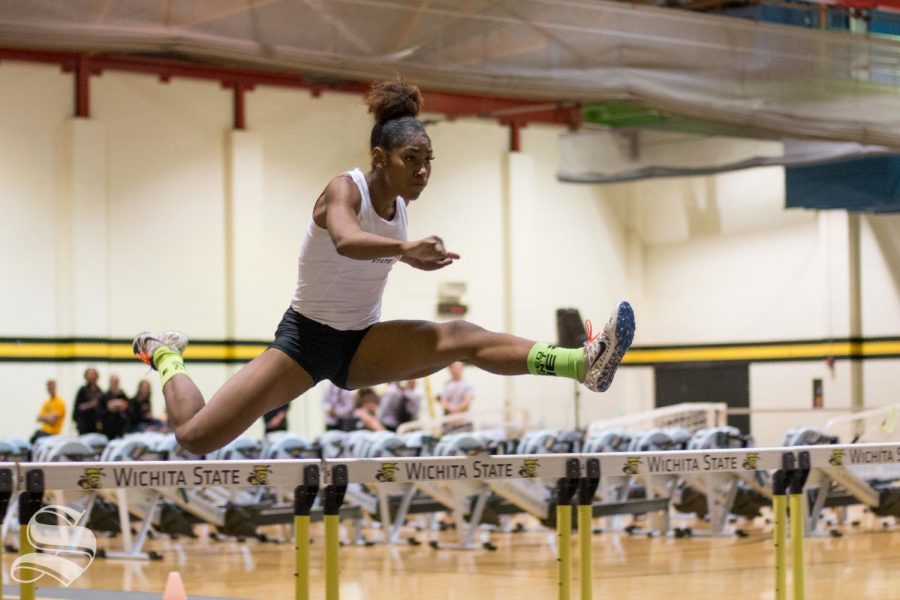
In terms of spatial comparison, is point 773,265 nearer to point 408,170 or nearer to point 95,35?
point 95,35

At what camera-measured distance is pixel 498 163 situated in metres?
21.9

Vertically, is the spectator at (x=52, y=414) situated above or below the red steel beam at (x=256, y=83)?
below

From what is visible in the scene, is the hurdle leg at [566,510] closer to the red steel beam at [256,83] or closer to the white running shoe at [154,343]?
the white running shoe at [154,343]

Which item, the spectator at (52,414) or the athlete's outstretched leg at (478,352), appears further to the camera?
the spectator at (52,414)

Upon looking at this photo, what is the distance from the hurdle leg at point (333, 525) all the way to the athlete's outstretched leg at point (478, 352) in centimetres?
38

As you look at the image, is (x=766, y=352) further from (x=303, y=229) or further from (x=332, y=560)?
(x=332, y=560)

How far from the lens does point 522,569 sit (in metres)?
10.5

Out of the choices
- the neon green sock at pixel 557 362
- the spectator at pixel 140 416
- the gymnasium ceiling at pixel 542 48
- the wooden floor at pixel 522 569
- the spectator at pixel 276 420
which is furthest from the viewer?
the spectator at pixel 276 420

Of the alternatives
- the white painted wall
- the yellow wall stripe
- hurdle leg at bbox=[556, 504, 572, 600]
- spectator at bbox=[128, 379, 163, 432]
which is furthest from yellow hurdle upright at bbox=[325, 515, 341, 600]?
the yellow wall stripe

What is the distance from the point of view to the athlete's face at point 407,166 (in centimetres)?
494

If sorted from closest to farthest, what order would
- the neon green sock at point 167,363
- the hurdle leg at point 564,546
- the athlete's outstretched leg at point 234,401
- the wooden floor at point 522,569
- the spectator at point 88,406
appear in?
the athlete's outstretched leg at point 234,401
the neon green sock at point 167,363
the hurdle leg at point 564,546
the wooden floor at point 522,569
the spectator at point 88,406

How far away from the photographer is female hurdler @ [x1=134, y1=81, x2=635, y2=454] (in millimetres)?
4867

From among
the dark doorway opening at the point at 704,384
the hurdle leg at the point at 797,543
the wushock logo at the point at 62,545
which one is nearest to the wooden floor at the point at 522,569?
the wushock logo at the point at 62,545

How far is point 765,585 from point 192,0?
6.57m
